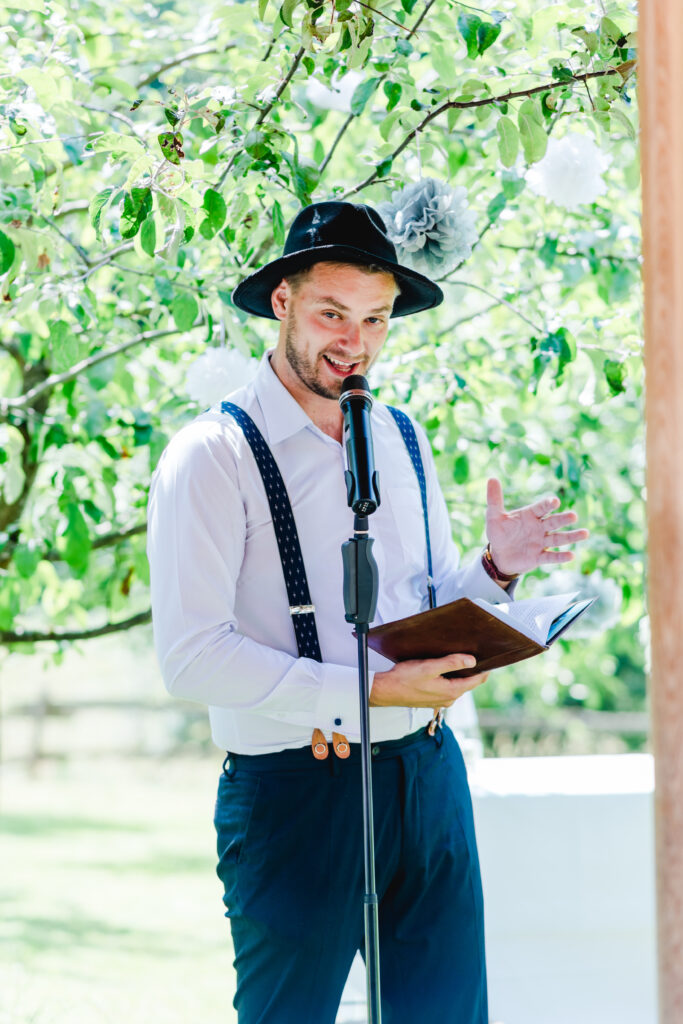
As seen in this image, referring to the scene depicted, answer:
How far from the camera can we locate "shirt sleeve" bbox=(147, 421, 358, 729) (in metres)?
1.82

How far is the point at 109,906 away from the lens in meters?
6.29

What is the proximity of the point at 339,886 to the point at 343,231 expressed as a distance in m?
1.12

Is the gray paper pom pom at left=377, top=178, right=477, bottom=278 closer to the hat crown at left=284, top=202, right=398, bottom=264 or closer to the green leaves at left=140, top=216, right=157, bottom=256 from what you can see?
the hat crown at left=284, top=202, right=398, bottom=264

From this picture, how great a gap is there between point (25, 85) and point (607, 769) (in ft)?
11.0

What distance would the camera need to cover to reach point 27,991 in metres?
4.24

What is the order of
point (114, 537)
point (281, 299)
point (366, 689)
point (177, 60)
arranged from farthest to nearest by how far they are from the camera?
1. point (177, 60)
2. point (114, 537)
3. point (281, 299)
4. point (366, 689)

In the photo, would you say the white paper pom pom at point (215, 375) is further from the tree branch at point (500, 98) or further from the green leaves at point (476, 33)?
the green leaves at point (476, 33)

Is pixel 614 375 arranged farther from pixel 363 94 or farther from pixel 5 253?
pixel 5 253

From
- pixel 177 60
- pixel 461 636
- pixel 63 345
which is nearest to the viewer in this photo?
pixel 461 636

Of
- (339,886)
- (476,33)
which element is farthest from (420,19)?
(339,886)

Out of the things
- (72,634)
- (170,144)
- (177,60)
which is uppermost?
(177,60)

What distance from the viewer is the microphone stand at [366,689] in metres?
1.58

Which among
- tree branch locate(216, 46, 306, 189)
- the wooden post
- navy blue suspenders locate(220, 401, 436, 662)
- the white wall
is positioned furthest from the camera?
the white wall

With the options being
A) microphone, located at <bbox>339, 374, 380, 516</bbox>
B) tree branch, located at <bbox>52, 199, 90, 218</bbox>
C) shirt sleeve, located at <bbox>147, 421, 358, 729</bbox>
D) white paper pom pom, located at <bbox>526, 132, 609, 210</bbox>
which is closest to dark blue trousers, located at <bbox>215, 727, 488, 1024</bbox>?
shirt sleeve, located at <bbox>147, 421, 358, 729</bbox>
